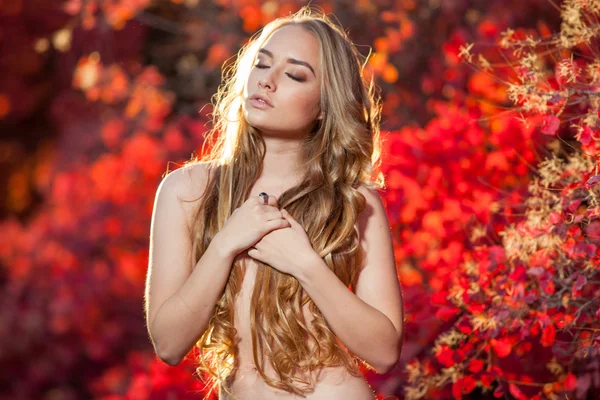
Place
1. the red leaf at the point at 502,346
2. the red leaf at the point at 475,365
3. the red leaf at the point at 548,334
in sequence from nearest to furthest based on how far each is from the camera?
1. the red leaf at the point at 548,334
2. the red leaf at the point at 502,346
3. the red leaf at the point at 475,365

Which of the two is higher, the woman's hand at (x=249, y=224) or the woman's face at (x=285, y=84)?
the woman's face at (x=285, y=84)

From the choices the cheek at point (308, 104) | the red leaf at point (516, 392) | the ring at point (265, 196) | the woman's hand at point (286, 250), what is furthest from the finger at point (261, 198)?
the red leaf at point (516, 392)

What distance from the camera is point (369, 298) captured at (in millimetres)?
2963

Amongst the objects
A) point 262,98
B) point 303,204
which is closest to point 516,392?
point 303,204

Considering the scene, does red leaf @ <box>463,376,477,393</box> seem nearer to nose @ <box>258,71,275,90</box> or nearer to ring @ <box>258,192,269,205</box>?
ring @ <box>258,192,269,205</box>

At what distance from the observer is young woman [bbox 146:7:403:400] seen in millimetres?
2762

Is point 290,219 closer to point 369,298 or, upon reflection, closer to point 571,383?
point 369,298

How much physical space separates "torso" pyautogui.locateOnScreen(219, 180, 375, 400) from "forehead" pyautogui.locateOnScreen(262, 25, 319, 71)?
0.69 m

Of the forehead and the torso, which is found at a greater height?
the forehead

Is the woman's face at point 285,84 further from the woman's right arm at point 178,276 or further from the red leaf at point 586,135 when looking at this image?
the red leaf at point 586,135

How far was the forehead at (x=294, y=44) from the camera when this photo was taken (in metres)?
3.00

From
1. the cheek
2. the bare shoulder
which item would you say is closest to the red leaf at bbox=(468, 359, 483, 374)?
the bare shoulder

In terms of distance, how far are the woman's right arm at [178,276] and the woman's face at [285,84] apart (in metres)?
0.30

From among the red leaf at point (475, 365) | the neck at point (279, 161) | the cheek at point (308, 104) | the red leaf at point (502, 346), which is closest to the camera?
the cheek at point (308, 104)
